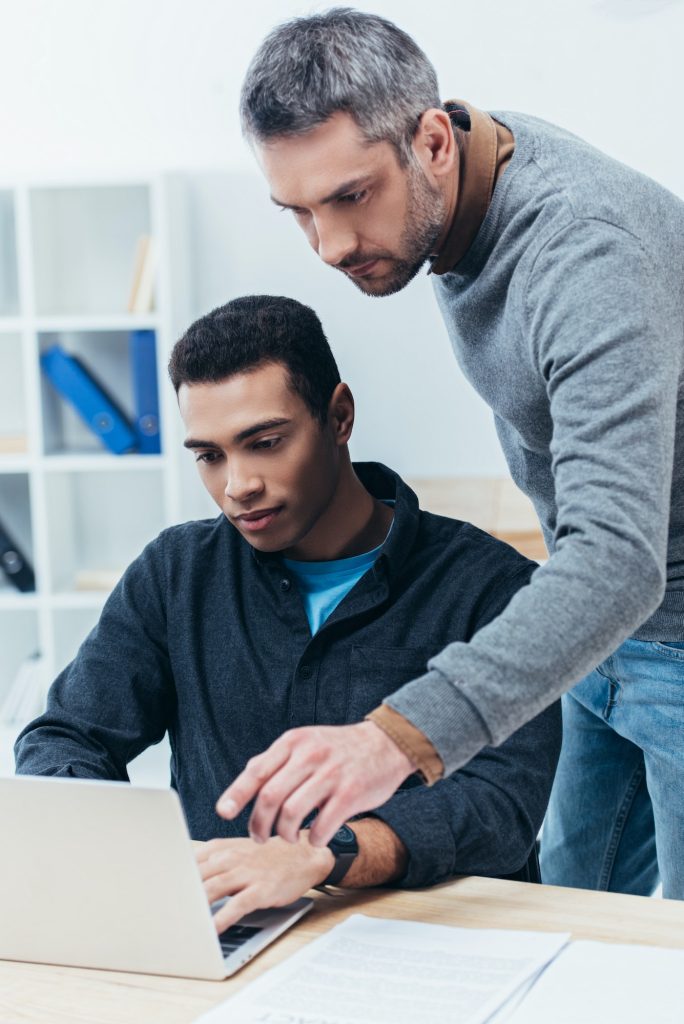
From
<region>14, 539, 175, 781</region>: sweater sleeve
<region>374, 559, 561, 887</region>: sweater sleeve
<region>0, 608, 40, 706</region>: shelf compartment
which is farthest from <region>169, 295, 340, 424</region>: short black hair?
<region>0, 608, 40, 706</region>: shelf compartment

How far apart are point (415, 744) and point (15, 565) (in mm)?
2762

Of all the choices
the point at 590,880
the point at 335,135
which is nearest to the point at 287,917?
the point at 335,135

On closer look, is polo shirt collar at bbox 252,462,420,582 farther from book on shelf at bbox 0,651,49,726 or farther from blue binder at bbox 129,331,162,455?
book on shelf at bbox 0,651,49,726

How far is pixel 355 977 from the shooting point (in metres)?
0.93

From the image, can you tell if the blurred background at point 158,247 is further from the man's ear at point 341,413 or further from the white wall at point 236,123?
the man's ear at point 341,413

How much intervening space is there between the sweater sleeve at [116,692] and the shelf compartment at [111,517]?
2131mm

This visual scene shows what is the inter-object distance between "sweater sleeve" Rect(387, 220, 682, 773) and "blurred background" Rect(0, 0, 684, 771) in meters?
2.26

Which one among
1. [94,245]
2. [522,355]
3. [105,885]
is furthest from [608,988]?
[94,245]

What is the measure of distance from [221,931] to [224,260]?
9.06 ft

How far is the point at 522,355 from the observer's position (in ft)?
Result: 4.12

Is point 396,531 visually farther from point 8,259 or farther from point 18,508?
point 8,259

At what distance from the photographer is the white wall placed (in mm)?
3299

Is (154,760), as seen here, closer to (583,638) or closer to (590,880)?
(590,880)

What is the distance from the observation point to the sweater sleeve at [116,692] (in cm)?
139
